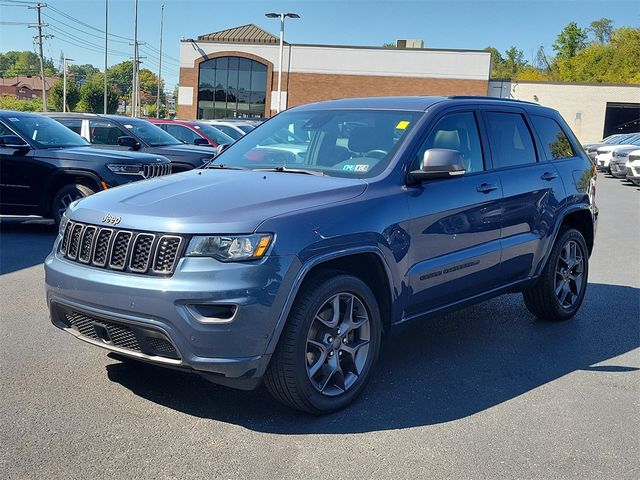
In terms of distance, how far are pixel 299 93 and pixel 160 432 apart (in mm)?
53846

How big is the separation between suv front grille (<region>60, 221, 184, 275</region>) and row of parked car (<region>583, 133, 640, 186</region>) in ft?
60.1

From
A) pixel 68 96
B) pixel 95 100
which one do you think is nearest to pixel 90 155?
pixel 95 100

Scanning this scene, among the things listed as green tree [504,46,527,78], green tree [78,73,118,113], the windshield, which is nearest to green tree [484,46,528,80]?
green tree [504,46,527,78]

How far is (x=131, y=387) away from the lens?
436 cm

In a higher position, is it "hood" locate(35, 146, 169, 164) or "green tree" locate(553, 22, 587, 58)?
"green tree" locate(553, 22, 587, 58)

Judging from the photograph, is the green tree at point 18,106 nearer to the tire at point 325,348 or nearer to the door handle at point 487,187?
the door handle at point 487,187

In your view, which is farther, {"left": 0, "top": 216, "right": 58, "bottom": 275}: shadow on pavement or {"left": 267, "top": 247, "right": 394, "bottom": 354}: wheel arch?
{"left": 0, "top": 216, "right": 58, "bottom": 275}: shadow on pavement

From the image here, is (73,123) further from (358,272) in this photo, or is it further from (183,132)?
(358,272)

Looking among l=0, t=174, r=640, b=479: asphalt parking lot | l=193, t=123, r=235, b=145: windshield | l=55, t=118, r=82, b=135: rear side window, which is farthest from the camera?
l=193, t=123, r=235, b=145: windshield

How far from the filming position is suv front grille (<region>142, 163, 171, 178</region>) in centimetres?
997

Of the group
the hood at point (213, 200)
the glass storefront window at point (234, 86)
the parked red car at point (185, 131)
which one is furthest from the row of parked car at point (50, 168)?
the glass storefront window at point (234, 86)

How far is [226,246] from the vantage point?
3.62 metres

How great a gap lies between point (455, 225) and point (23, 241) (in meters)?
6.72

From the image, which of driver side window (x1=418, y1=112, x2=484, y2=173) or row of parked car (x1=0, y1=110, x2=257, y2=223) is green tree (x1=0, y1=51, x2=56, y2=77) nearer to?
row of parked car (x1=0, y1=110, x2=257, y2=223)
